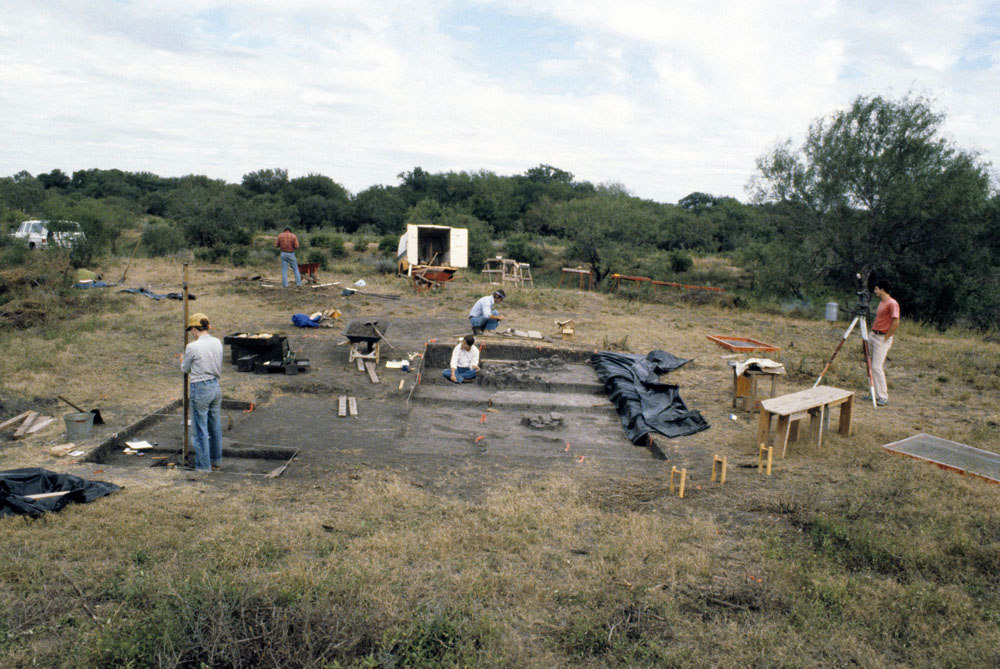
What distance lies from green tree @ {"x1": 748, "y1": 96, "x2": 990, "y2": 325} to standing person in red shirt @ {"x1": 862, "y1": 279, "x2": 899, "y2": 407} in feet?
41.4

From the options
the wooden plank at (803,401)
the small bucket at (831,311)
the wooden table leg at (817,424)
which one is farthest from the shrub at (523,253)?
the wooden table leg at (817,424)

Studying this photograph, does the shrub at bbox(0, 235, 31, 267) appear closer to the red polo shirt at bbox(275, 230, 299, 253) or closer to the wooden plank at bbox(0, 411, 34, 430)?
the red polo shirt at bbox(275, 230, 299, 253)

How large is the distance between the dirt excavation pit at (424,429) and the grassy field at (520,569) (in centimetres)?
53

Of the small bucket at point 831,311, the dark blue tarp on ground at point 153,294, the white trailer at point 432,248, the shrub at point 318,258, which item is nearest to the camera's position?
the dark blue tarp on ground at point 153,294

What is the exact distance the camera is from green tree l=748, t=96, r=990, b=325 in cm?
1981

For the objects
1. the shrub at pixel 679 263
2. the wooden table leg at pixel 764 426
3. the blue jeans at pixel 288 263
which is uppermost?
the shrub at pixel 679 263

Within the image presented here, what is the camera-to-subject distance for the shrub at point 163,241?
87.0 ft

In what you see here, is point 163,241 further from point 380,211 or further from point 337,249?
point 380,211

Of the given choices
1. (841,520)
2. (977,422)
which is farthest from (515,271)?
(841,520)

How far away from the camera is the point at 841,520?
18.1 feet

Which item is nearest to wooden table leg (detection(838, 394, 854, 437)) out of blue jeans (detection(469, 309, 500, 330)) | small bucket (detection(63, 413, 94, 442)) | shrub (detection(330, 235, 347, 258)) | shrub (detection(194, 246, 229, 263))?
blue jeans (detection(469, 309, 500, 330))

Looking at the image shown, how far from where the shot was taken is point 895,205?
1998 cm

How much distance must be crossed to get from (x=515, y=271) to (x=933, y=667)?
22.5 meters

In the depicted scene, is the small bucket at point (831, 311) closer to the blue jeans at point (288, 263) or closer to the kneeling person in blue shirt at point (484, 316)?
the kneeling person in blue shirt at point (484, 316)
